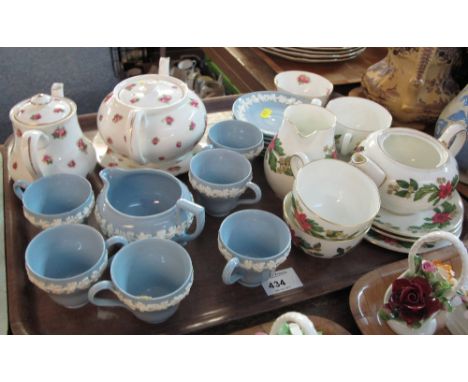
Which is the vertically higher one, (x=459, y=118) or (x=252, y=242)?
(x=459, y=118)

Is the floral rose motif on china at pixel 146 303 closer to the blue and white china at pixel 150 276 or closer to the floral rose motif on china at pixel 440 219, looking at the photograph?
the blue and white china at pixel 150 276

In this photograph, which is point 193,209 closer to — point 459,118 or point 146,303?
point 146,303

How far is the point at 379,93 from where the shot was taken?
1064mm

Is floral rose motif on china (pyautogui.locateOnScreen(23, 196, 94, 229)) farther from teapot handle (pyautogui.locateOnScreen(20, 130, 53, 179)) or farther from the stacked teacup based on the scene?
the stacked teacup

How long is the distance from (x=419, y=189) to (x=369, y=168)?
91 mm

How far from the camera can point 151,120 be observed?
29.6 inches

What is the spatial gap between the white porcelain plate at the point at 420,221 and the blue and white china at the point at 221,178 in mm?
237

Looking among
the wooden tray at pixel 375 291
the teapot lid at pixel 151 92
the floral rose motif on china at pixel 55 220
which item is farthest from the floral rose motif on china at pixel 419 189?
the floral rose motif on china at pixel 55 220

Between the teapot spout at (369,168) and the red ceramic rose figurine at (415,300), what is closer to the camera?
the red ceramic rose figurine at (415,300)

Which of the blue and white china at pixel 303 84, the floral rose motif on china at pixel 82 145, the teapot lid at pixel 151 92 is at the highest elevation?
the teapot lid at pixel 151 92

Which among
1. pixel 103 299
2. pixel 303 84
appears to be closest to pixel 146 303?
pixel 103 299

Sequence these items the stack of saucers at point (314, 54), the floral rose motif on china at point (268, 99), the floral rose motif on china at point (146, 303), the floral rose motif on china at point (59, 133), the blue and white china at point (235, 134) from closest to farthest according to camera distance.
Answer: the floral rose motif on china at point (146, 303) < the floral rose motif on china at point (59, 133) < the blue and white china at point (235, 134) < the floral rose motif on china at point (268, 99) < the stack of saucers at point (314, 54)

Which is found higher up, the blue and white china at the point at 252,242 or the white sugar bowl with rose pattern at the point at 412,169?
the white sugar bowl with rose pattern at the point at 412,169

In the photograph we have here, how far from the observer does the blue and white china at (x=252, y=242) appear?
0.62 metres
